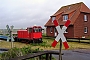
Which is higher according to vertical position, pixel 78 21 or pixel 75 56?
pixel 78 21

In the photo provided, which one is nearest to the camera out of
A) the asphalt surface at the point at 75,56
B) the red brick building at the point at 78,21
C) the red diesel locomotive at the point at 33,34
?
the asphalt surface at the point at 75,56

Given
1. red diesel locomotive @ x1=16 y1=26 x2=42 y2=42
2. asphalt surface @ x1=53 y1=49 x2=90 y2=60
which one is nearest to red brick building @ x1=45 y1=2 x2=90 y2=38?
red diesel locomotive @ x1=16 y1=26 x2=42 y2=42

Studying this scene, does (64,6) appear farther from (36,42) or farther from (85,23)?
(36,42)

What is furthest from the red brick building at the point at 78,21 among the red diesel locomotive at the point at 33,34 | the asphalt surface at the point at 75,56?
the asphalt surface at the point at 75,56

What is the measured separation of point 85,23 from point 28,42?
15165mm

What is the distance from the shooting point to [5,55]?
9.80m

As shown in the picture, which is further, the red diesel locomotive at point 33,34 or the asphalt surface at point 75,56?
the red diesel locomotive at point 33,34

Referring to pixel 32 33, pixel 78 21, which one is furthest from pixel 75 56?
pixel 78 21

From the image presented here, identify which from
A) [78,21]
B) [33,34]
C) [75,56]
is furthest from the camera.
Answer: [78,21]

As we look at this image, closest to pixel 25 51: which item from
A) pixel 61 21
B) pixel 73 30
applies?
pixel 73 30

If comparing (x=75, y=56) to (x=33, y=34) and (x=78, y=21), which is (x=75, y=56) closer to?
(x=33, y=34)

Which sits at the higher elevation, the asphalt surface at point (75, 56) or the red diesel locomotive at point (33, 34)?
the red diesel locomotive at point (33, 34)

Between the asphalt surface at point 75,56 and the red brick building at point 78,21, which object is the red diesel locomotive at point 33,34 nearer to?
the red brick building at point 78,21

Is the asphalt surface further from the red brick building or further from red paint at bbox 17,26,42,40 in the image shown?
the red brick building
